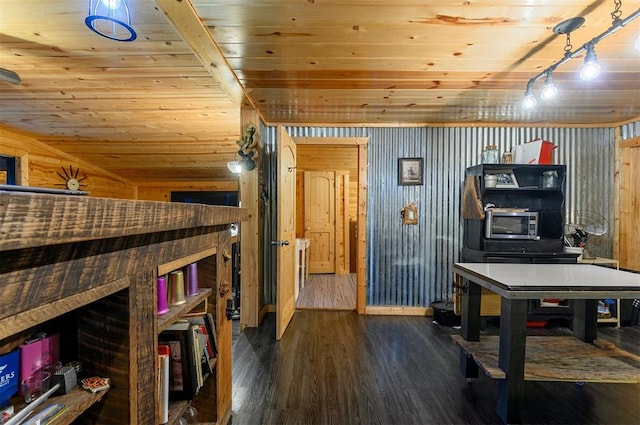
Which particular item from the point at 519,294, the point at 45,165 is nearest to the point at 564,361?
the point at 519,294

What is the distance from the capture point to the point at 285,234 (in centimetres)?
321

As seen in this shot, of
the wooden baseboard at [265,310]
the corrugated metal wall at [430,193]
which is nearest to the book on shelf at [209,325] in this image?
the wooden baseboard at [265,310]

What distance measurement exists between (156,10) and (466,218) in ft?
11.2

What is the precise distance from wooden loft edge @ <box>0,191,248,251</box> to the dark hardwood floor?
169cm

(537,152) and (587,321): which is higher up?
(537,152)

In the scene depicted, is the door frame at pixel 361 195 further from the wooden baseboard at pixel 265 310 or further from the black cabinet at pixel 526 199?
the black cabinet at pixel 526 199

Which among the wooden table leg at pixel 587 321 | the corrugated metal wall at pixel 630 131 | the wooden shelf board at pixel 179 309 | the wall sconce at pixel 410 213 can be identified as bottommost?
the wooden table leg at pixel 587 321

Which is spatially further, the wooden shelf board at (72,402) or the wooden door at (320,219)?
the wooden door at (320,219)

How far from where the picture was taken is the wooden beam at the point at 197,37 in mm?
1660

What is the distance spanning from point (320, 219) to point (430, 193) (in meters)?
2.51

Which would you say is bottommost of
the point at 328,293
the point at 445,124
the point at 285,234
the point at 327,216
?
the point at 328,293

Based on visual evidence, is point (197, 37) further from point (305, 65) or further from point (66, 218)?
point (66, 218)

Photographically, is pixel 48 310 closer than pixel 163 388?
Yes

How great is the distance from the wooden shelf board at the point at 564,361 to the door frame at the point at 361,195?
1558 millimetres
